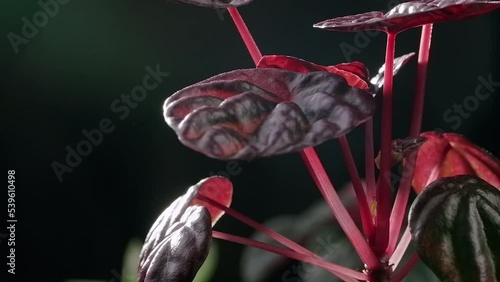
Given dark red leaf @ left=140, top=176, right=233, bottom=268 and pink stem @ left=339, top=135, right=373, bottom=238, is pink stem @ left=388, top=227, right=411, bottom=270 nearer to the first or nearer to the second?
pink stem @ left=339, top=135, right=373, bottom=238

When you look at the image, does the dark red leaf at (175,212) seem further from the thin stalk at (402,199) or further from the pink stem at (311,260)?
the thin stalk at (402,199)

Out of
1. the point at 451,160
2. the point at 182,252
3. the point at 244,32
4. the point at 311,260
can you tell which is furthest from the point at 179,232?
the point at 451,160

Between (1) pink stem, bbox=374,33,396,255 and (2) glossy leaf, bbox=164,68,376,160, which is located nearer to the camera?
(2) glossy leaf, bbox=164,68,376,160

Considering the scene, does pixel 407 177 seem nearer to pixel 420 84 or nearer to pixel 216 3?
pixel 420 84

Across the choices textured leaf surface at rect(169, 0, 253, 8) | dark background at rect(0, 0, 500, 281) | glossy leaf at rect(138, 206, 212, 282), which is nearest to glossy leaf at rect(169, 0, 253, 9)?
Answer: textured leaf surface at rect(169, 0, 253, 8)

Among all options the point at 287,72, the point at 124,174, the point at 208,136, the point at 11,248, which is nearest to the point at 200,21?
the point at 124,174

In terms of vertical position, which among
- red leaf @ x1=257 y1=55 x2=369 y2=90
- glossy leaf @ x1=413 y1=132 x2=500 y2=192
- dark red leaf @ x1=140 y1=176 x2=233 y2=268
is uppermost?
red leaf @ x1=257 y1=55 x2=369 y2=90
